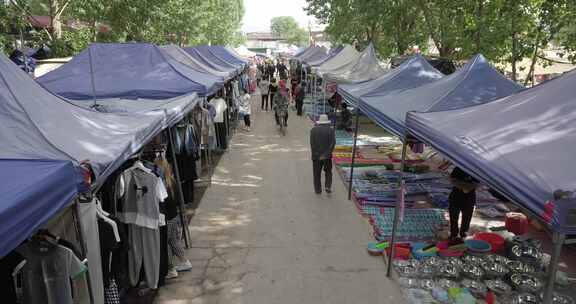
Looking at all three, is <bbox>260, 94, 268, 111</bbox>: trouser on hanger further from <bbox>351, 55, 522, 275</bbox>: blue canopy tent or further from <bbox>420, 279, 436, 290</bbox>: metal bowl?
<bbox>420, 279, 436, 290</bbox>: metal bowl

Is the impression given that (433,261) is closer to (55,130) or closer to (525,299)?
(525,299)

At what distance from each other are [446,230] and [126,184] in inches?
195

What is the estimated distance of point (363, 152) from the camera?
1156 centimetres

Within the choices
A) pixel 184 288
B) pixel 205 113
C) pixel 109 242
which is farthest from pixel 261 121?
pixel 109 242

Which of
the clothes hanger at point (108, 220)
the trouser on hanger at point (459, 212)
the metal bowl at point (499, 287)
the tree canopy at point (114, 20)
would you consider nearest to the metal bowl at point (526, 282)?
the metal bowl at point (499, 287)

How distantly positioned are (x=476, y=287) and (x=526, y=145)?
236cm

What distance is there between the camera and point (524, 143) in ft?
11.0

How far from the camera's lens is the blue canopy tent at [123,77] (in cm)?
779

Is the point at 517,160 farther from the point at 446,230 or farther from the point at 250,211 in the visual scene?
the point at 250,211

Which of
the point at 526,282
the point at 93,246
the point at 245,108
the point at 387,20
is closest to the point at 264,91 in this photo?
the point at 245,108

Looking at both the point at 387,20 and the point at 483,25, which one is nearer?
the point at 483,25

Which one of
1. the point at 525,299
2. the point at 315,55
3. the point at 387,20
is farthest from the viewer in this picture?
the point at 315,55

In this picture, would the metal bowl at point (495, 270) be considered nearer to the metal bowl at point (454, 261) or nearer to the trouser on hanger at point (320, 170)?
the metal bowl at point (454, 261)

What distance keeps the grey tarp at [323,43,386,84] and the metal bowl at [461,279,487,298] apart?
8.70m
